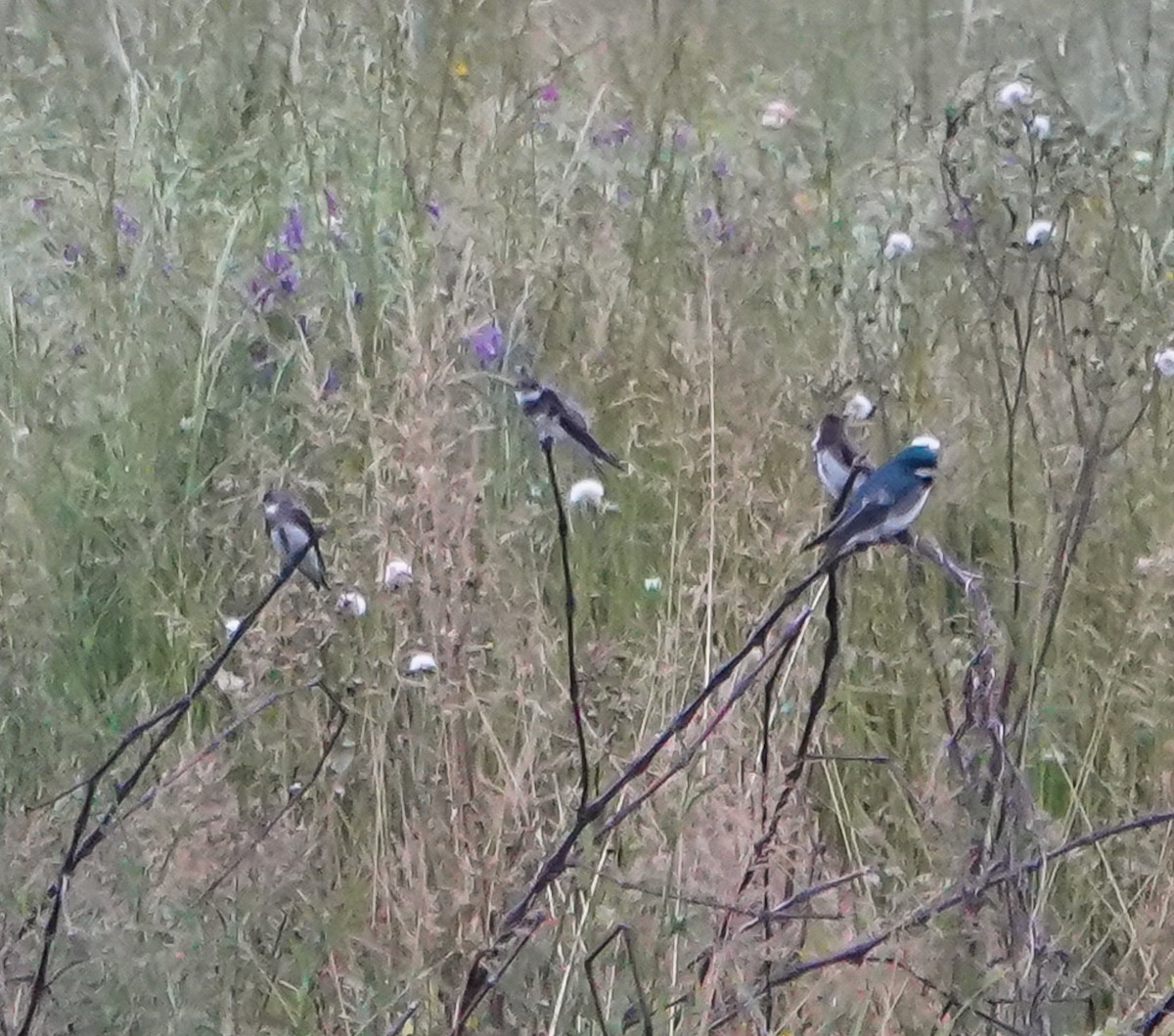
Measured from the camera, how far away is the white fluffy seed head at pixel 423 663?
1.67 meters

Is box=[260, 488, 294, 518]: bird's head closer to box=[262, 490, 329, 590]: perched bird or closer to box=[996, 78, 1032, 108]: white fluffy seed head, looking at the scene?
box=[262, 490, 329, 590]: perched bird

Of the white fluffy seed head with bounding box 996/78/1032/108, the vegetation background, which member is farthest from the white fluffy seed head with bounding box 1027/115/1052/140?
the white fluffy seed head with bounding box 996/78/1032/108

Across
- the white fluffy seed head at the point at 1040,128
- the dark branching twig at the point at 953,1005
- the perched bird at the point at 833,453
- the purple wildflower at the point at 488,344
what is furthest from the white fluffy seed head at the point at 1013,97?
the dark branching twig at the point at 953,1005

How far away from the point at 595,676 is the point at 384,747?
0.27 metres

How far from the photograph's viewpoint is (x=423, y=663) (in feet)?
5.51

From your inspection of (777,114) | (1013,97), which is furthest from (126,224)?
(1013,97)

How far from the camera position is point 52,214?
331 centimetres

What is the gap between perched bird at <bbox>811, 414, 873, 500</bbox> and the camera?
6.15 feet

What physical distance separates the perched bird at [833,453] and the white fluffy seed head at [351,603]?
521 millimetres

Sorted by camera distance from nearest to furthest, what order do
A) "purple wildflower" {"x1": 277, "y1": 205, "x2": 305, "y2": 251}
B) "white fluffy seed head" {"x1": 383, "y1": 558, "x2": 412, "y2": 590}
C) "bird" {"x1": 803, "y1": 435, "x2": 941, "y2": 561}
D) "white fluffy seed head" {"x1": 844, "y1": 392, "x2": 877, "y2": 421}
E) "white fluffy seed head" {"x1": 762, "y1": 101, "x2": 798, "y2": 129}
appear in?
1. "bird" {"x1": 803, "y1": 435, "x2": 941, "y2": 561}
2. "white fluffy seed head" {"x1": 383, "y1": 558, "x2": 412, "y2": 590}
3. "white fluffy seed head" {"x1": 844, "y1": 392, "x2": 877, "y2": 421}
4. "purple wildflower" {"x1": 277, "y1": 205, "x2": 305, "y2": 251}
5. "white fluffy seed head" {"x1": 762, "y1": 101, "x2": 798, "y2": 129}

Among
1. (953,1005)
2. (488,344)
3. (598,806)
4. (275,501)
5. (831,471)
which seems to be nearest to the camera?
(598,806)

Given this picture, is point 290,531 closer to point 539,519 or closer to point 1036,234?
point 539,519

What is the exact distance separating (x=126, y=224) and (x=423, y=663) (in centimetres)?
189

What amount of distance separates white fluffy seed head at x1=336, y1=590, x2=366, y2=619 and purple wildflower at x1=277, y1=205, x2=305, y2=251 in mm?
1348
